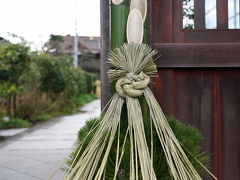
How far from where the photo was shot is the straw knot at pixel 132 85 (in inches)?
32.4

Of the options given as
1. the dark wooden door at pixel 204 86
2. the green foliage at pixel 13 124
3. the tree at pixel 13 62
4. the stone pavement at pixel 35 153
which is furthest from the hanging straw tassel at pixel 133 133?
the green foliage at pixel 13 124

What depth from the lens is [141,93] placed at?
2.76 feet

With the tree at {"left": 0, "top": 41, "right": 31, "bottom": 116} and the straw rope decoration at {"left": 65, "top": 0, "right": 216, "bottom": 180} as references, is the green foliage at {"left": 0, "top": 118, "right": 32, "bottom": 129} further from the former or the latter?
the straw rope decoration at {"left": 65, "top": 0, "right": 216, "bottom": 180}

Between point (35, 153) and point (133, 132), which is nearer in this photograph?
point (133, 132)

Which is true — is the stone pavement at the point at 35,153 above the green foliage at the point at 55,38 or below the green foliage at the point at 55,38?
below

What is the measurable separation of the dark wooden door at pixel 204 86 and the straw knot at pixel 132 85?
421 mm

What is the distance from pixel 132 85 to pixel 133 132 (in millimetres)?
143

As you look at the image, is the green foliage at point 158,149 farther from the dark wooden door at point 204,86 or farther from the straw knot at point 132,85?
the dark wooden door at point 204,86

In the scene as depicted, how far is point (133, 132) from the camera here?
85 centimetres

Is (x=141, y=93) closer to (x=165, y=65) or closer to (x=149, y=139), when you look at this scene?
(x=149, y=139)

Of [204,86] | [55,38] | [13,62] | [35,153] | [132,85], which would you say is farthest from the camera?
[55,38]

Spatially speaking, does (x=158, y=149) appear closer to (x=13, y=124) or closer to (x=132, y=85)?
(x=132, y=85)

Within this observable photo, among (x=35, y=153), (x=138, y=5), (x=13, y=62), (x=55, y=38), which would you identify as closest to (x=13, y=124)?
(x=13, y=62)

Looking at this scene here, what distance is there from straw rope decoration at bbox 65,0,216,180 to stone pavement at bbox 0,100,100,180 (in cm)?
96
